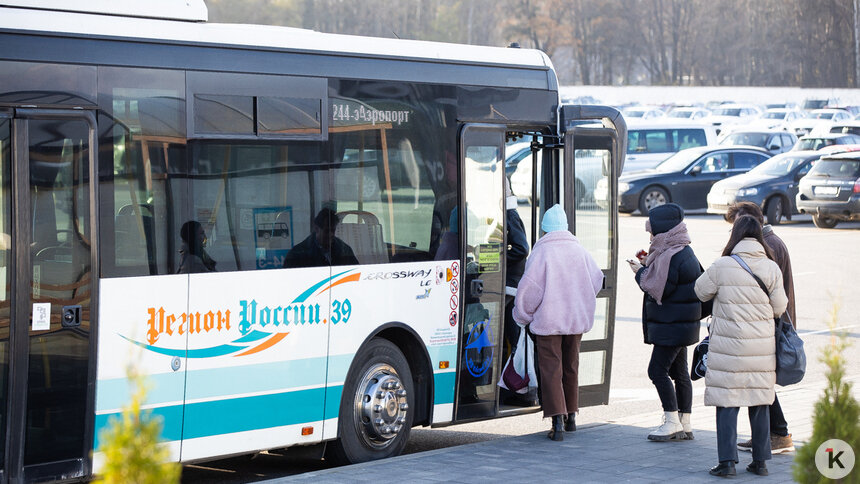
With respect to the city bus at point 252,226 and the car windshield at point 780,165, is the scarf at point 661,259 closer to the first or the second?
the city bus at point 252,226

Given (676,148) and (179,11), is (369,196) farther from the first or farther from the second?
(676,148)

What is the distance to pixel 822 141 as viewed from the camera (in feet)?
119

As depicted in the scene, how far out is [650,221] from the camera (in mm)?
8727

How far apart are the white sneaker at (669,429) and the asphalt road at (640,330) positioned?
79 centimetres

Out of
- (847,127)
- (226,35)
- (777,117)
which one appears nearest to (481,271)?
(226,35)

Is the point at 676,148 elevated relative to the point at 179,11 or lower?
elevated

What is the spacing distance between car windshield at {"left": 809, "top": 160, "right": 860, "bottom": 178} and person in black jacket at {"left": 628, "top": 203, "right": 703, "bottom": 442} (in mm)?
19773

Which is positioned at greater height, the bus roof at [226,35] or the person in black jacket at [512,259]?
the bus roof at [226,35]

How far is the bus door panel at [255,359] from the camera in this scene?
710cm

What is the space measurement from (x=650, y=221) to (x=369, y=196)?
201 cm

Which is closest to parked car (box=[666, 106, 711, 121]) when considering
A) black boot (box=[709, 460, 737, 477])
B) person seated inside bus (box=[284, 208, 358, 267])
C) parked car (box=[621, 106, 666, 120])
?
parked car (box=[621, 106, 666, 120])

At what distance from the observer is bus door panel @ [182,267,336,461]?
710cm

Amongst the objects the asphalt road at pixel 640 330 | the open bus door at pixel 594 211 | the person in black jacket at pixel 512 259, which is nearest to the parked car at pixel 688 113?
the asphalt road at pixel 640 330

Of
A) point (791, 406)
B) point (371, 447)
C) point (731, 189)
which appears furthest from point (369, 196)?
point (731, 189)
